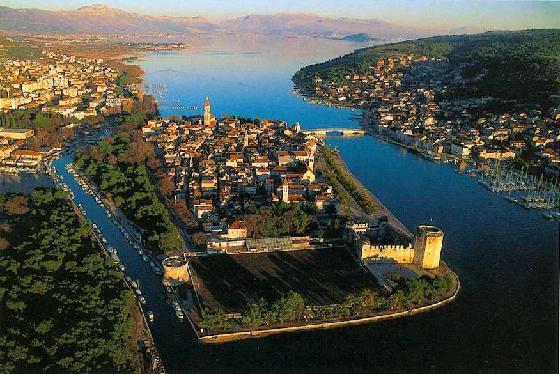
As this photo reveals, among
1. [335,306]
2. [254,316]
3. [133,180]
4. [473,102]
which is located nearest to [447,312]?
[335,306]

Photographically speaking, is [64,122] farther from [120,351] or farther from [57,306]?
[120,351]

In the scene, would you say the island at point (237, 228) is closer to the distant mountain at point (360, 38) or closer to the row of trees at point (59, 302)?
the row of trees at point (59, 302)

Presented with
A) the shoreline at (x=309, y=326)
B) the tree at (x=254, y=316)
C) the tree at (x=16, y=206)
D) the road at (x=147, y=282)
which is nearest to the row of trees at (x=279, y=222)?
the road at (x=147, y=282)

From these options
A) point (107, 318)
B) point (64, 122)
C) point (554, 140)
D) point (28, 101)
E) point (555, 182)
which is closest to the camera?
point (107, 318)

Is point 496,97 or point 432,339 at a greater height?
point 496,97

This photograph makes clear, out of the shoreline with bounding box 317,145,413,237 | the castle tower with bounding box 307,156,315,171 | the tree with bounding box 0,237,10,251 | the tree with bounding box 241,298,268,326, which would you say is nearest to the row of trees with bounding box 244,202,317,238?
the shoreline with bounding box 317,145,413,237

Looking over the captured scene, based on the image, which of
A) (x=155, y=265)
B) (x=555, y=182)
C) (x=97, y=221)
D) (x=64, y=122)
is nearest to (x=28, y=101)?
(x=64, y=122)
